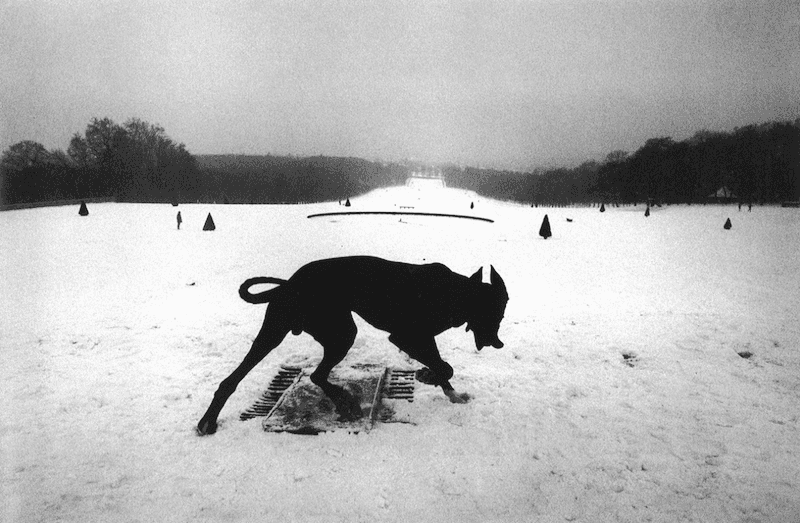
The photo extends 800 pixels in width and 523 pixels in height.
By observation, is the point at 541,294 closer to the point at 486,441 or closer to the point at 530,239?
the point at 486,441

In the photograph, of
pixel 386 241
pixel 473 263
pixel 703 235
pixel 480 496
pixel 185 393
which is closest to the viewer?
pixel 480 496

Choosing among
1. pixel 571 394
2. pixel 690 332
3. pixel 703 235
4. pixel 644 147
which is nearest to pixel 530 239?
pixel 703 235

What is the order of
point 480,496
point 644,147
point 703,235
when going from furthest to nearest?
point 644,147
point 703,235
point 480,496

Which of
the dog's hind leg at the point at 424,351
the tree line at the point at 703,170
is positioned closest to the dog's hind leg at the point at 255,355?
the dog's hind leg at the point at 424,351

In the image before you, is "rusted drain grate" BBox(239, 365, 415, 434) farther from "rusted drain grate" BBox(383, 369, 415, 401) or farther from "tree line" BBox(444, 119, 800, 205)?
"tree line" BBox(444, 119, 800, 205)

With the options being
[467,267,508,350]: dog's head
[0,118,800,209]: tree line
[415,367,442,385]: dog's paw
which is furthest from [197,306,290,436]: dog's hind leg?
[0,118,800,209]: tree line

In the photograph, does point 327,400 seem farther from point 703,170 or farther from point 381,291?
point 703,170

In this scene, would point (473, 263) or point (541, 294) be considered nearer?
point (541, 294)

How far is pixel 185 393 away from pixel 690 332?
8217 millimetres

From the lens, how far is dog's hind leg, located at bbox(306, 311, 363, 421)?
4.75m

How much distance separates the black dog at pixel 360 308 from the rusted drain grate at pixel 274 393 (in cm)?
54

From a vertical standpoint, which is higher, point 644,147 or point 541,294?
point 644,147

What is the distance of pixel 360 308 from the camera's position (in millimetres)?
4859

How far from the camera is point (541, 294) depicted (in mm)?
10906
